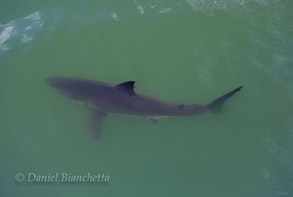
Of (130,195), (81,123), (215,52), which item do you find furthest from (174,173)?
(215,52)

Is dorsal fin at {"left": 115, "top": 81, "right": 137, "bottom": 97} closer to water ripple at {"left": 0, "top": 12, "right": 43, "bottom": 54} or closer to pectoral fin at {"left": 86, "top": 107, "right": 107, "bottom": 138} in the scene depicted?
pectoral fin at {"left": 86, "top": 107, "right": 107, "bottom": 138}

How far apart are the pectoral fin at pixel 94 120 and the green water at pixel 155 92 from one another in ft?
0.60

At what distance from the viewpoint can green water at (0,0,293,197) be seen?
7.70 metres

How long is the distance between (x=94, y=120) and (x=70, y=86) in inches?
38.9

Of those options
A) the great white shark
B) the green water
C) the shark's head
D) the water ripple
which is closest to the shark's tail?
the great white shark

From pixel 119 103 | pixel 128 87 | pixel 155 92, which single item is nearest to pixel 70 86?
pixel 119 103

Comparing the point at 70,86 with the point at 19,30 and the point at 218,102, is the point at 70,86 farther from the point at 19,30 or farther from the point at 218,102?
the point at 218,102

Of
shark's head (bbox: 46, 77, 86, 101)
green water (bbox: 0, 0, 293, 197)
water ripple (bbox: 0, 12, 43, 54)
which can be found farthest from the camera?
water ripple (bbox: 0, 12, 43, 54)

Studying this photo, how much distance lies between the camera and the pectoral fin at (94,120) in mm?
8008

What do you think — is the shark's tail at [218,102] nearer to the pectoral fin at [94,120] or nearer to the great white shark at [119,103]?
the great white shark at [119,103]

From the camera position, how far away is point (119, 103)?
800 centimetres

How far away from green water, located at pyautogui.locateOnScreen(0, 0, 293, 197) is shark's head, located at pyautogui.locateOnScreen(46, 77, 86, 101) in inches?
9.5

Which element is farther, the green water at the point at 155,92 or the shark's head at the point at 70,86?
the shark's head at the point at 70,86

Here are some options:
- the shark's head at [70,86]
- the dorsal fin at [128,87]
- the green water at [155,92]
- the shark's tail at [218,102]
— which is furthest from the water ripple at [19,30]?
the shark's tail at [218,102]
